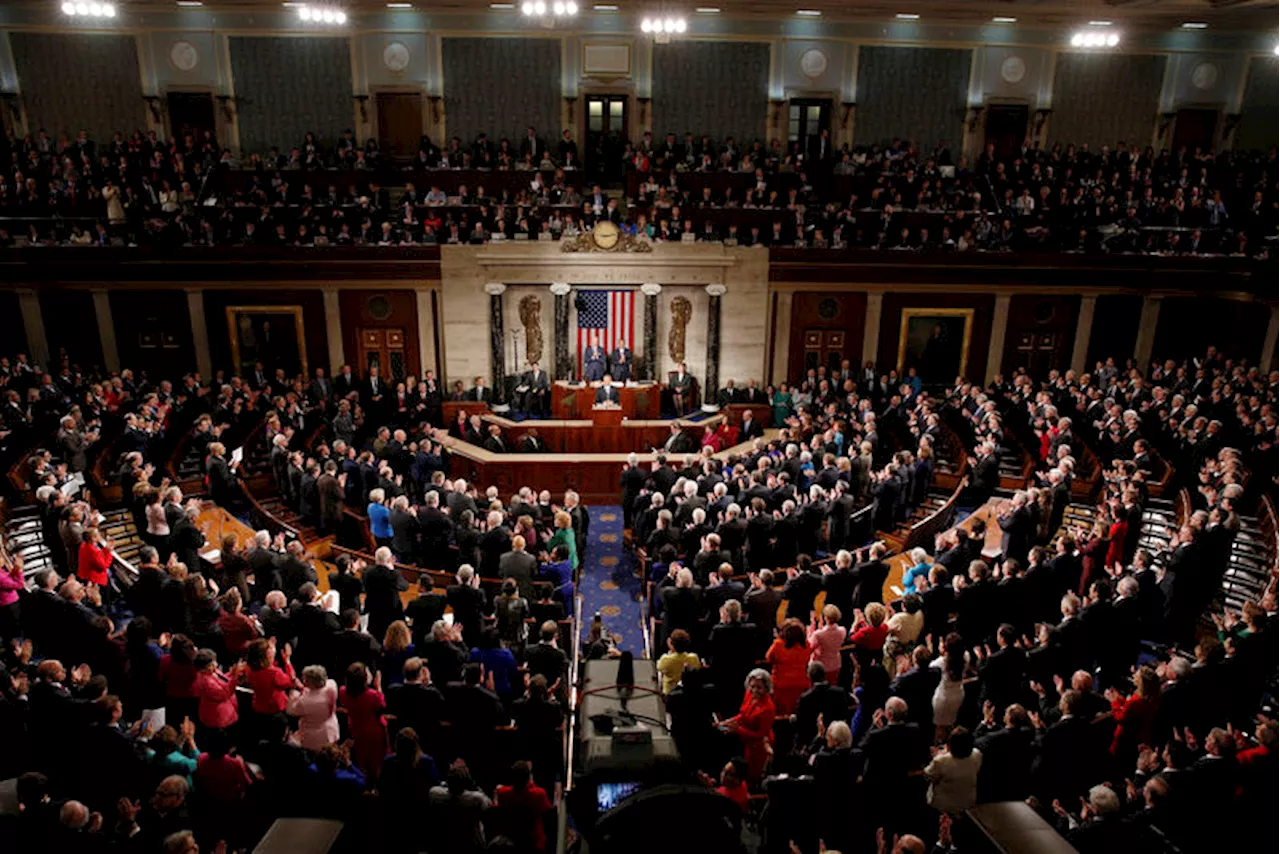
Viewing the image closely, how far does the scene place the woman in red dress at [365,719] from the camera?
589 centimetres

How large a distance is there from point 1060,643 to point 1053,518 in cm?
463

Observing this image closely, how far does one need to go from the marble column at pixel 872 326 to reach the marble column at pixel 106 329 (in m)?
17.0

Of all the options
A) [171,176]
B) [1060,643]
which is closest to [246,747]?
[1060,643]

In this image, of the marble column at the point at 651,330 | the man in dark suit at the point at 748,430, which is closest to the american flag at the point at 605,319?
the marble column at the point at 651,330

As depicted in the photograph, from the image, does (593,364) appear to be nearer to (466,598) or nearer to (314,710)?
(466,598)

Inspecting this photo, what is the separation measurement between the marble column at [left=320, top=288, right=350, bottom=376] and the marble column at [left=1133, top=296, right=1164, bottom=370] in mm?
18422

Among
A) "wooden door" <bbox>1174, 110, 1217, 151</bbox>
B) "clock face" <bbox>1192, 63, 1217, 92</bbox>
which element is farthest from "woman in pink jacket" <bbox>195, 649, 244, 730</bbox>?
"clock face" <bbox>1192, 63, 1217, 92</bbox>

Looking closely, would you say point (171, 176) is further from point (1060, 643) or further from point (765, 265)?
point (1060, 643)

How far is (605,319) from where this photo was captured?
19.0 metres

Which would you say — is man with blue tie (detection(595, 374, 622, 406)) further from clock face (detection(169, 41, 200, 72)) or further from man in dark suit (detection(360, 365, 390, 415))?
clock face (detection(169, 41, 200, 72))

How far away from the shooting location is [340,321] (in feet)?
62.3

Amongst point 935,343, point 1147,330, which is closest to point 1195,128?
point 1147,330

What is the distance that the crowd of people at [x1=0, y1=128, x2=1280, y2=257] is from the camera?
18.4 meters

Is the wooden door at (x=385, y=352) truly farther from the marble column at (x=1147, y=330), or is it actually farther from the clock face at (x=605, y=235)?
the marble column at (x=1147, y=330)
